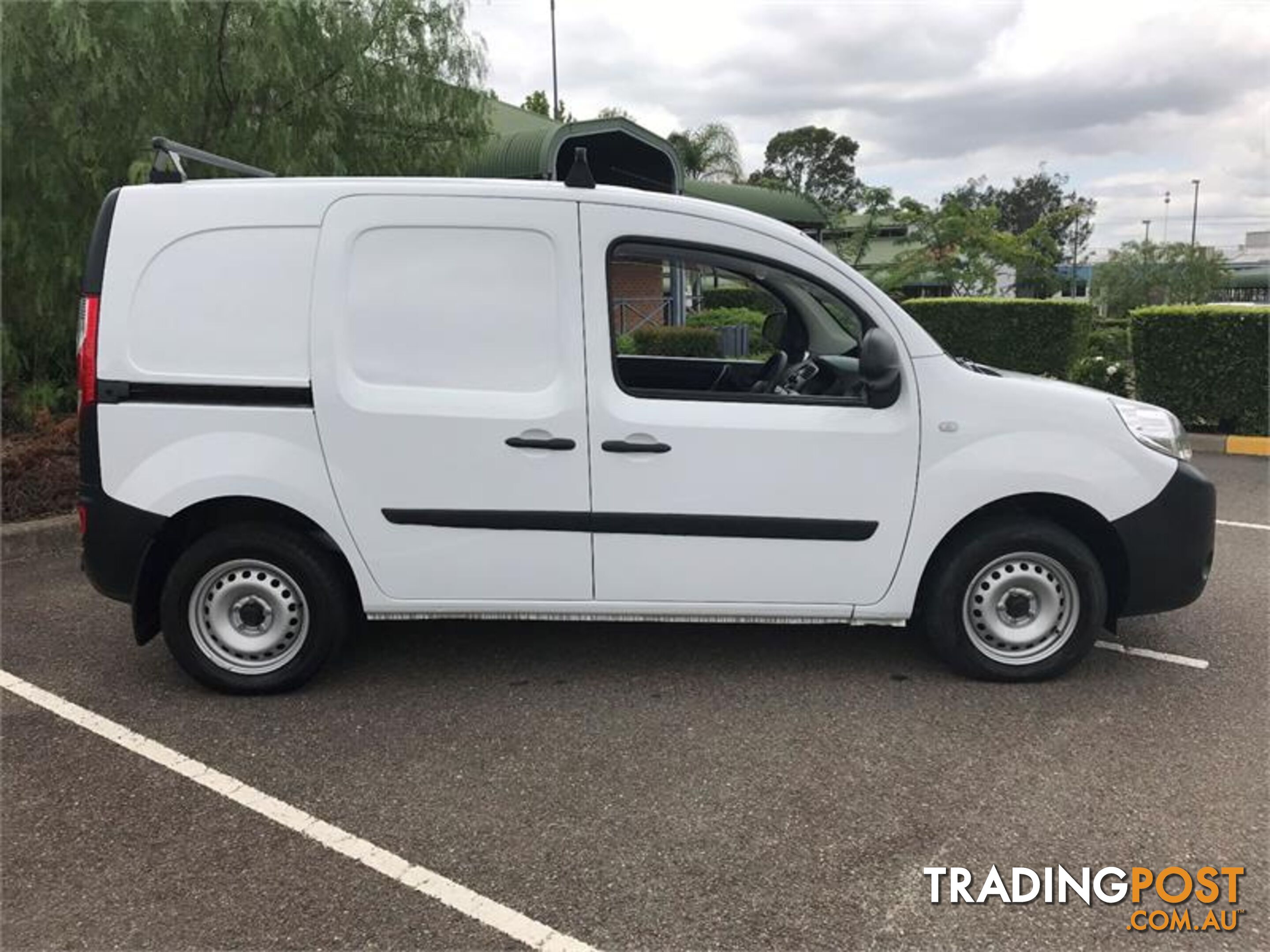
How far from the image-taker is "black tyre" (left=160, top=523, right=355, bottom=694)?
3.70 metres

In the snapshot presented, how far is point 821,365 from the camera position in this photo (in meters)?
4.17

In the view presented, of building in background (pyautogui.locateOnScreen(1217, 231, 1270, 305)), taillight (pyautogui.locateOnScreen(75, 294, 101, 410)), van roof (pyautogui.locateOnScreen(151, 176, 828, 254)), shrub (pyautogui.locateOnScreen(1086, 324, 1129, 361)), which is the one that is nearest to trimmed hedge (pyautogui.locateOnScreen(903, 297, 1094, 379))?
shrub (pyautogui.locateOnScreen(1086, 324, 1129, 361))

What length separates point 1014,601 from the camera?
151 inches

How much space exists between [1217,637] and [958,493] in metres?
1.72

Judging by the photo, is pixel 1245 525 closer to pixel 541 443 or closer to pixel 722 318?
pixel 541 443

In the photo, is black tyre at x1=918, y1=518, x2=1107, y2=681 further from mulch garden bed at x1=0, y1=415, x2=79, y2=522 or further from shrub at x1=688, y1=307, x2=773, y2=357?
mulch garden bed at x1=0, y1=415, x2=79, y2=522

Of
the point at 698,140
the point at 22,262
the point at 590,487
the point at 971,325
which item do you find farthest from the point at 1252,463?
the point at 698,140

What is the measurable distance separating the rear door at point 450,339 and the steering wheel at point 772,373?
44.5 inches

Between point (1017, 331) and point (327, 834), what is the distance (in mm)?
10471

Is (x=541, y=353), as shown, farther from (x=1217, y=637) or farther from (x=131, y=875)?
(x=1217, y=637)

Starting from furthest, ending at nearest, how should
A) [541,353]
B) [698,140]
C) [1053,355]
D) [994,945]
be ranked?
[698,140], [1053,355], [541,353], [994,945]

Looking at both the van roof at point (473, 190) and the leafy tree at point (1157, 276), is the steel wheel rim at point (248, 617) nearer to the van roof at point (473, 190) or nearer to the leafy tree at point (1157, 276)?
the van roof at point (473, 190)

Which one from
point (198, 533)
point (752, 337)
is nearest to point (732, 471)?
point (752, 337)

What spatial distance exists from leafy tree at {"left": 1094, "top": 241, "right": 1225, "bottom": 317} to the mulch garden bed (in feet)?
118
